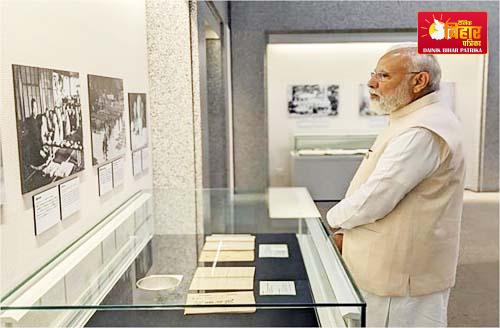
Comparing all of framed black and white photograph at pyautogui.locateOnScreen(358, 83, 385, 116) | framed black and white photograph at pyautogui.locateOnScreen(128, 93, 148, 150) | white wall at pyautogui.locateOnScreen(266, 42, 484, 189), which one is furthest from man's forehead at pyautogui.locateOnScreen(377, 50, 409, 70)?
framed black and white photograph at pyautogui.locateOnScreen(128, 93, 148, 150)

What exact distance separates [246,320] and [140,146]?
1218 millimetres

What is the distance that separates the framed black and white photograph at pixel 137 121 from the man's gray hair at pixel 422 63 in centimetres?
101

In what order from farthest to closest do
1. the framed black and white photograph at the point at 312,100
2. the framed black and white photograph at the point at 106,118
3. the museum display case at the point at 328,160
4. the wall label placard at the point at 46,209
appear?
the framed black and white photograph at the point at 312,100 < the museum display case at the point at 328,160 < the framed black and white photograph at the point at 106,118 < the wall label placard at the point at 46,209

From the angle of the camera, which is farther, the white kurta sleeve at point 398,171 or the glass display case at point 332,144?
the glass display case at point 332,144

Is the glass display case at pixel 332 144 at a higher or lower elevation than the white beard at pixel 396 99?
lower

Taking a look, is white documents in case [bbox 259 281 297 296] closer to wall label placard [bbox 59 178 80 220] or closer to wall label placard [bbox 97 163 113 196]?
wall label placard [bbox 59 178 80 220]

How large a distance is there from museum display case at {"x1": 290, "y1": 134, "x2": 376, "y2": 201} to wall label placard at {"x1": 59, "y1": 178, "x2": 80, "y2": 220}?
98cm

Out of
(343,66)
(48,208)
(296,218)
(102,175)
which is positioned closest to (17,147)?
(48,208)

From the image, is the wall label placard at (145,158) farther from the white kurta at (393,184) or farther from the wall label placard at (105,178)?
the white kurta at (393,184)

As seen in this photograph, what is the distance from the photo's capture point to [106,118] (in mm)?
1699

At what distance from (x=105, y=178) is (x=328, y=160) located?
0.95 metres

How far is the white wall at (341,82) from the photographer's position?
1.96 m

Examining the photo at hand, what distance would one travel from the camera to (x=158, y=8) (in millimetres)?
2203

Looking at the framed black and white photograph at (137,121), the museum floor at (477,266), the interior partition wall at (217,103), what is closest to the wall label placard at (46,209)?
the framed black and white photograph at (137,121)
